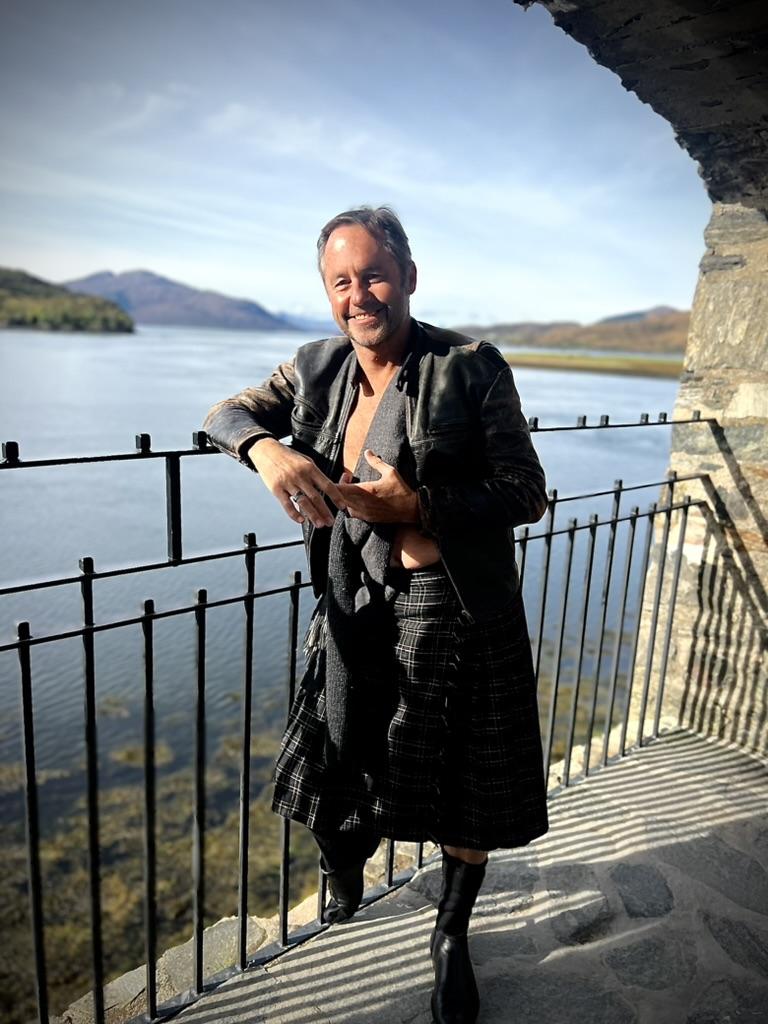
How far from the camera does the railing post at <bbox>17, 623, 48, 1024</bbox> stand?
1.52 m

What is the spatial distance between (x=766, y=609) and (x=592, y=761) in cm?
110

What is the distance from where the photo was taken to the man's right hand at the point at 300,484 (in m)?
1.48

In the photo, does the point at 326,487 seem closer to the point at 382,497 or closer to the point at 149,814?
the point at 382,497

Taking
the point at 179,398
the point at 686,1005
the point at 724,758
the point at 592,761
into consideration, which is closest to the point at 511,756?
the point at 686,1005

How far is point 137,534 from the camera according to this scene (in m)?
13.2

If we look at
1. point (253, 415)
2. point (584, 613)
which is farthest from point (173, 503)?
point (584, 613)

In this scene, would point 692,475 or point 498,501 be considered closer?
point 498,501

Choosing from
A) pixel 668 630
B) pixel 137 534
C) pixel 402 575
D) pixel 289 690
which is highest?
pixel 402 575

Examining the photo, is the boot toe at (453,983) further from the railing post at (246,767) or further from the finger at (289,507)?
the finger at (289,507)

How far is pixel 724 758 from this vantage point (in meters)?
3.35

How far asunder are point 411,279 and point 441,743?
1147 mm

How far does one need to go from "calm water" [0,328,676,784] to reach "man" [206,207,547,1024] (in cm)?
58

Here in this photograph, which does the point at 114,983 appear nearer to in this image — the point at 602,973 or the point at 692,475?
the point at 602,973

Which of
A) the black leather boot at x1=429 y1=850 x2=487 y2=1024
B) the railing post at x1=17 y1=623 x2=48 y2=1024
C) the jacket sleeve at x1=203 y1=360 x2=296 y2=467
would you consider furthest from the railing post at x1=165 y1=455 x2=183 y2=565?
the black leather boot at x1=429 y1=850 x2=487 y2=1024
